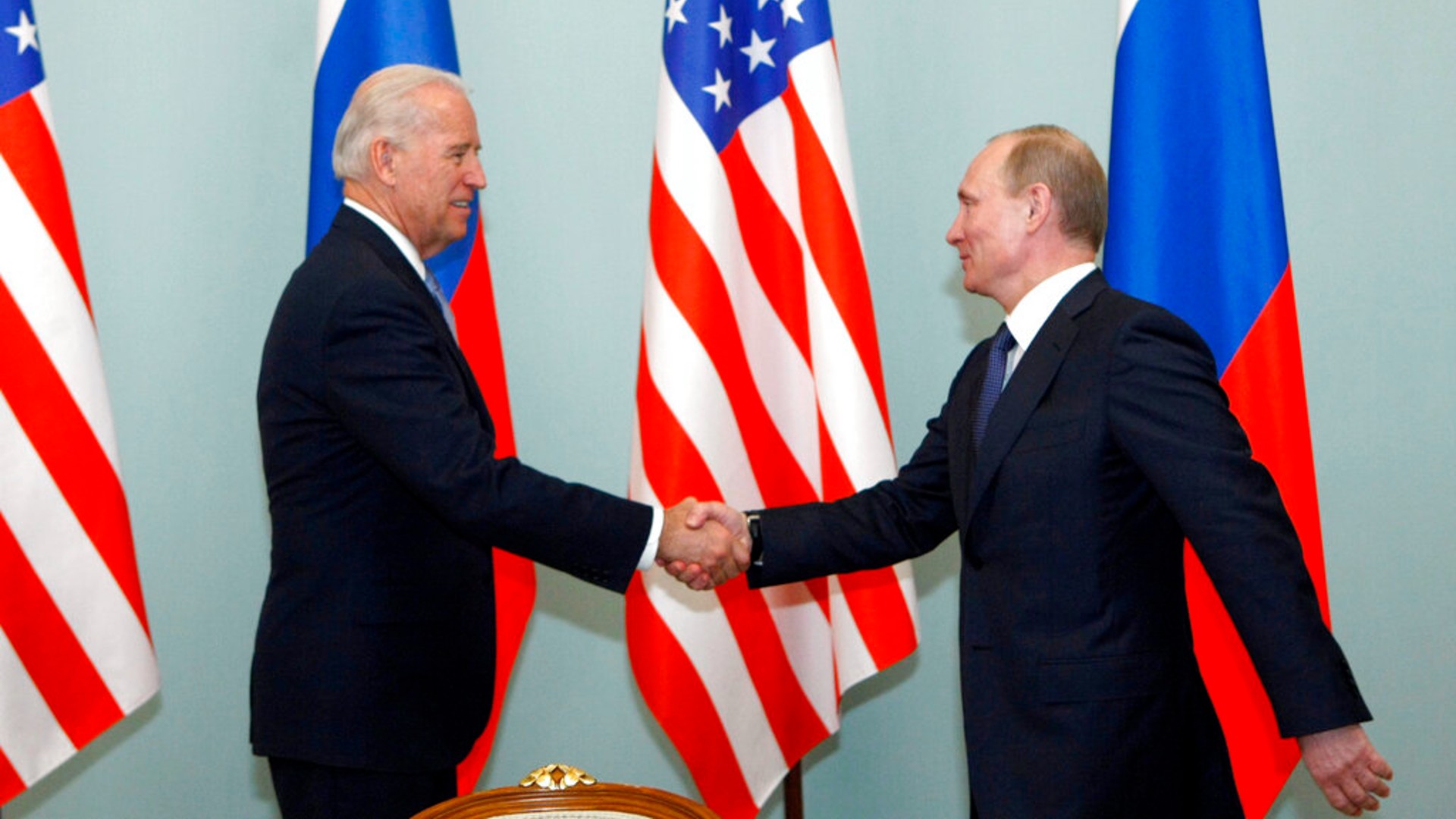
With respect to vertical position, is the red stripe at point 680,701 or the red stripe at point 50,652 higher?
the red stripe at point 50,652

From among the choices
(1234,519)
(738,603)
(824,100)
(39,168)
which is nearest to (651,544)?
(738,603)

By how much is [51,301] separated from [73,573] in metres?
0.56

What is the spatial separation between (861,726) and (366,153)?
83.8 inches

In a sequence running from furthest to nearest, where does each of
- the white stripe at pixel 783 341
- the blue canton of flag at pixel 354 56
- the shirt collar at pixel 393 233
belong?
the white stripe at pixel 783 341 → the blue canton of flag at pixel 354 56 → the shirt collar at pixel 393 233

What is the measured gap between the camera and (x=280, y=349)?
2309 mm

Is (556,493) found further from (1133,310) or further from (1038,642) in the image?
(1133,310)

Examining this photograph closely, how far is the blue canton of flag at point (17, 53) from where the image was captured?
278cm

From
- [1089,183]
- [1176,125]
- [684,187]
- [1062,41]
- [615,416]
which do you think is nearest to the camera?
[1089,183]

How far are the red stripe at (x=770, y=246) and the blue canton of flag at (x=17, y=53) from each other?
1.46m

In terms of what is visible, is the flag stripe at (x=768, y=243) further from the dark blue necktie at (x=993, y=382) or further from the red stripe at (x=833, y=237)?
the dark blue necktie at (x=993, y=382)

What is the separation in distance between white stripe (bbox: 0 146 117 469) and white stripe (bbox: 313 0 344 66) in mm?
674

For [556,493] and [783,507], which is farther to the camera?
[783,507]

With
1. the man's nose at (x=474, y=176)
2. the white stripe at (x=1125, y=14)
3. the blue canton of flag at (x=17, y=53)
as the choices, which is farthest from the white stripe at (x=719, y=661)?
the blue canton of flag at (x=17, y=53)

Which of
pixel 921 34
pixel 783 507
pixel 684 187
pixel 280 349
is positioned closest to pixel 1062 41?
pixel 921 34
